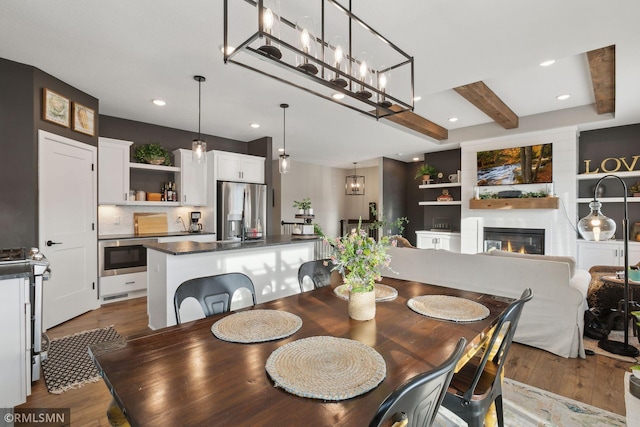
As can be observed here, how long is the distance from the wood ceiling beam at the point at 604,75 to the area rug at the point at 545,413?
9.92ft

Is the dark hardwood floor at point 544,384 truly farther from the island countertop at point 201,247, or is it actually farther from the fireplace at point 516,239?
the fireplace at point 516,239

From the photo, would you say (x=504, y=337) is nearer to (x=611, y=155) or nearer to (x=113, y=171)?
(x=113, y=171)

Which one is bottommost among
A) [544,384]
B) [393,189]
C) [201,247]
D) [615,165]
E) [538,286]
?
[544,384]

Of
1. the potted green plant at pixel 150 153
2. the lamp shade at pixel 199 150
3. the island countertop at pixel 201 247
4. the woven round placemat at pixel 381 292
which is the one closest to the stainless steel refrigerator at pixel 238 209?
the potted green plant at pixel 150 153

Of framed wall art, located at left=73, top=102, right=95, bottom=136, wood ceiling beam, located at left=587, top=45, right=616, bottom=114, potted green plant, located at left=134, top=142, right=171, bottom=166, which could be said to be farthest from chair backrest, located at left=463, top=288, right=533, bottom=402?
potted green plant, located at left=134, top=142, right=171, bottom=166

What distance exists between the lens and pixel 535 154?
17.8 ft

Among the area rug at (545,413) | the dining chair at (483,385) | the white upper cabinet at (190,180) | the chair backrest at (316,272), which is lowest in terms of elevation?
the area rug at (545,413)

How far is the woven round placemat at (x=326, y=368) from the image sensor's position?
908mm

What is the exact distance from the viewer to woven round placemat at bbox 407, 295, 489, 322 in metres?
1.56

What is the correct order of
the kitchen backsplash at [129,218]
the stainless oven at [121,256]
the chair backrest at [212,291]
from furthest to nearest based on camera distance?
the kitchen backsplash at [129,218]
the stainless oven at [121,256]
the chair backrest at [212,291]

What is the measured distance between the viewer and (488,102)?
4.11 m

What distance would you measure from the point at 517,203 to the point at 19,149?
6945 millimetres

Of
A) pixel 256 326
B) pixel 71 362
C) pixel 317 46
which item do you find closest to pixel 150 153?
pixel 71 362

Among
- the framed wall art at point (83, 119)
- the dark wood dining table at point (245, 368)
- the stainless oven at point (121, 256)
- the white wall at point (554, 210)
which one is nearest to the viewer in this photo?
the dark wood dining table at point (245, 368)
